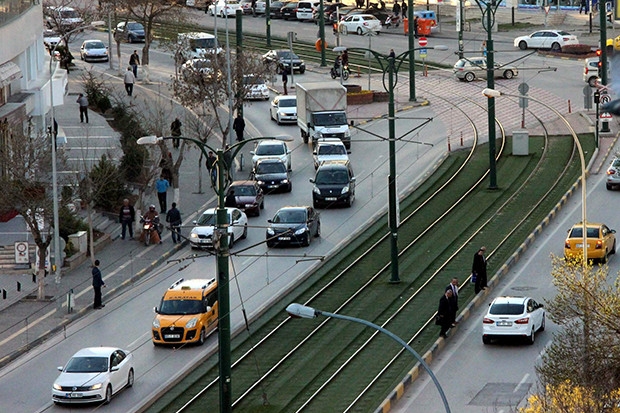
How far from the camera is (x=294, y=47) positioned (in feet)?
305

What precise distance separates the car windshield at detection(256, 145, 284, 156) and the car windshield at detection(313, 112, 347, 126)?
351 cm

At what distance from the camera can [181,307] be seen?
136 ft

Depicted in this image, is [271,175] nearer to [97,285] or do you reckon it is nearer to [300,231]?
[300,231]

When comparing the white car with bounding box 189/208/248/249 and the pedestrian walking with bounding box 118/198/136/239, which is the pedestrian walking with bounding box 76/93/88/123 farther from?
the white car with bounding box 189/208/248/249

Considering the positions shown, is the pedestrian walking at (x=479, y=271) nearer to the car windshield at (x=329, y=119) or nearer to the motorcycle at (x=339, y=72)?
the car windshield at (x=329, y=119)

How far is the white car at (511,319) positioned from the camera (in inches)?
1598

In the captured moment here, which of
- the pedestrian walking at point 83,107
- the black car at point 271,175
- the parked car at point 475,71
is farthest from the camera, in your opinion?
the parked car at point 475,71

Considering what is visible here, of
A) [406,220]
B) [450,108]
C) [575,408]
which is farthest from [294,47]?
[575,408]

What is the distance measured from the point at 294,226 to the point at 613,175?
46.2 feet

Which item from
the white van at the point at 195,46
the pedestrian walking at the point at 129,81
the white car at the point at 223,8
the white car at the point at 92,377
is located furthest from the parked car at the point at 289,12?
the white car at the point at 92,377

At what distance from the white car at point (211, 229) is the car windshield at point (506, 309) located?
1168 centimetres

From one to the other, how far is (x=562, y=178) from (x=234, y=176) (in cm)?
1368

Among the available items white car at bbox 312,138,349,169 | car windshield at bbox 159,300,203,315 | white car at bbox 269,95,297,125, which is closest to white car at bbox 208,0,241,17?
white car at bbox 269,95,297,125

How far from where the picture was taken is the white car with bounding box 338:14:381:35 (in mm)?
96562
